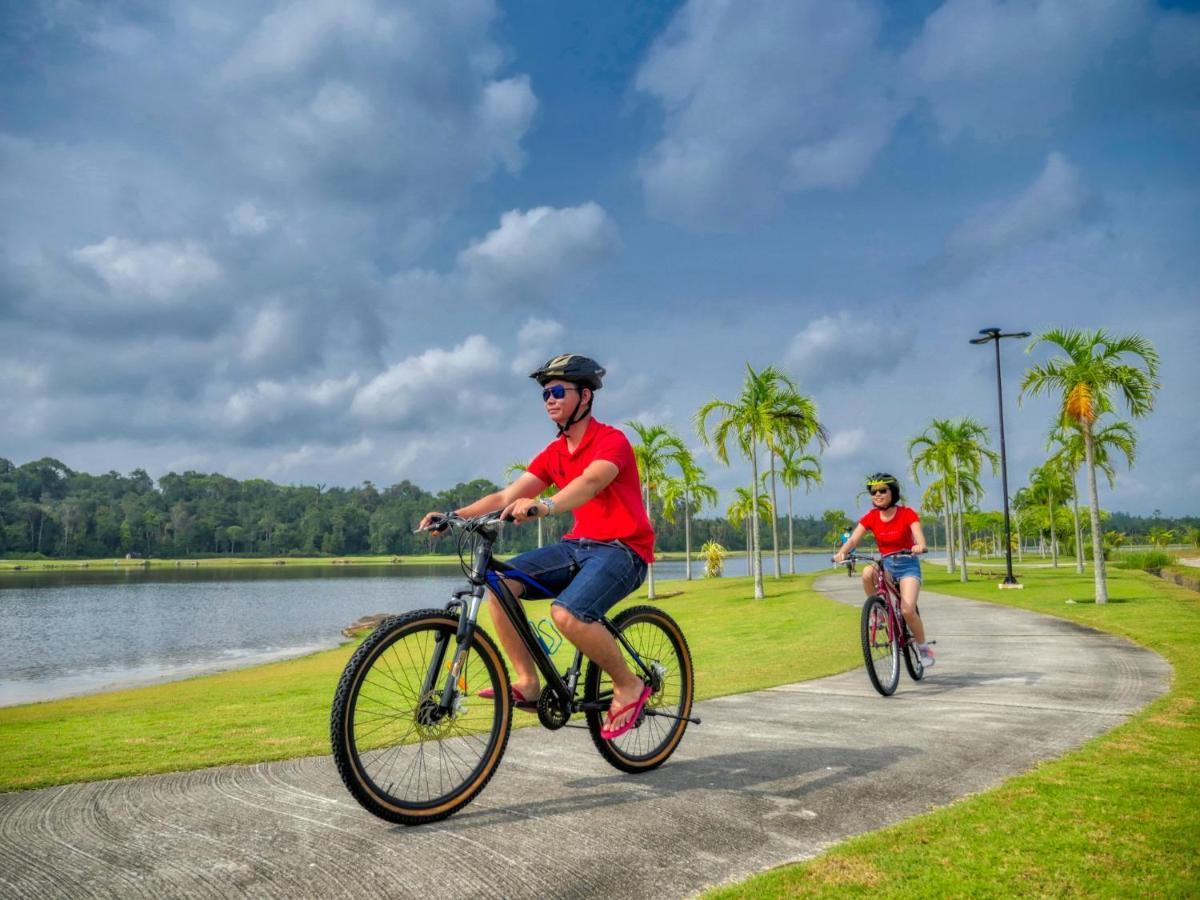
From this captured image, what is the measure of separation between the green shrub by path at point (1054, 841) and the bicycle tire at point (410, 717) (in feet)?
5.27

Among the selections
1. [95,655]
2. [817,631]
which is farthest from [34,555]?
[817,631]

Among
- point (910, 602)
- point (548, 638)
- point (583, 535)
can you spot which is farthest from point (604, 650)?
point (910, 602)

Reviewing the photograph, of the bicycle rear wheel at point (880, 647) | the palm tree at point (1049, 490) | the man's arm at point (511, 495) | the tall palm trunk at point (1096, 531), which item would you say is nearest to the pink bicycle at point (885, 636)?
the bicycle rear wheel at point (880, 647)

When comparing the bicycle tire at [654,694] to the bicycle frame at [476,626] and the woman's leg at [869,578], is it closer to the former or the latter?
the bicycle frame at [476,626]

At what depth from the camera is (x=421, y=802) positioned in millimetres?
3895

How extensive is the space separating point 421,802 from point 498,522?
4.70 feet

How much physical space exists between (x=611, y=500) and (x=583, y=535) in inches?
10.6

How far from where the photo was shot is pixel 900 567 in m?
9.16

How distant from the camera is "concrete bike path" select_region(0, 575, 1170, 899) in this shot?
3168 millimetres

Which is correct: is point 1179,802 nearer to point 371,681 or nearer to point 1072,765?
point 1072,765

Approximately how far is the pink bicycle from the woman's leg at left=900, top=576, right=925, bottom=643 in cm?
6

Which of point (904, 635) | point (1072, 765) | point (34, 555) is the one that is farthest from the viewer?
point (34, 555)

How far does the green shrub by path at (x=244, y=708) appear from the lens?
574 cm

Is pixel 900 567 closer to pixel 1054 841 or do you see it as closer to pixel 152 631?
pixel 1054 841
